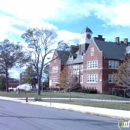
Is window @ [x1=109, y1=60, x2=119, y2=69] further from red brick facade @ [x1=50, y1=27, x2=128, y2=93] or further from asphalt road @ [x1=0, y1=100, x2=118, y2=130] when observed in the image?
asphalt road @ [x1=0, y1=100, x2=118, y2=130]

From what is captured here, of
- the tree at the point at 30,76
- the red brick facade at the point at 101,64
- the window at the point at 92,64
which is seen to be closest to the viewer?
the red brick facade at the point at 101,64

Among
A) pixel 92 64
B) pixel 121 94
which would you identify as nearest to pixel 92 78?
pixel 92 64

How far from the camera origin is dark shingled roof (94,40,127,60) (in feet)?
203

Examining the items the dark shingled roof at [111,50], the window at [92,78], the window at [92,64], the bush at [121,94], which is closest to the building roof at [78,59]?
the window at [92,64]

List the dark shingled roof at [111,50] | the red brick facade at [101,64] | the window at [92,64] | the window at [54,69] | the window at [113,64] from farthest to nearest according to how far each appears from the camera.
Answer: the window at [54,69] → the window at [92,64] → the dark shingled roof at [111,50] → the window at [113,64] → the red brick facade at [101,64]

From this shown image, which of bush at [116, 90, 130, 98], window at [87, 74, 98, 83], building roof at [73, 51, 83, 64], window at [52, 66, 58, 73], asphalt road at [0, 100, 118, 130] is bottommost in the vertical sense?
bush at [116, 90, 130, 98]

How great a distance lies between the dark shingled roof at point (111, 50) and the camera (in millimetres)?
61750

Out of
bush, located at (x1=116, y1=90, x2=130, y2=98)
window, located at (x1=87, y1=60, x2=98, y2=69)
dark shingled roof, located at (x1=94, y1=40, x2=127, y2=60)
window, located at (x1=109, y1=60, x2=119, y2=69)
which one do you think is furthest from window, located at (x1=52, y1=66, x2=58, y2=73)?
bush, located at (x1=116, y1=90, x2=130, y2=98)

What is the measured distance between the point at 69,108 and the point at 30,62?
37.1m

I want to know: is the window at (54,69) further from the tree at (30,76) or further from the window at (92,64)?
the tree at (30,76)

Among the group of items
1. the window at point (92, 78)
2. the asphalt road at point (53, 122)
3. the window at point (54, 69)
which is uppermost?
the window at point (54, 69)

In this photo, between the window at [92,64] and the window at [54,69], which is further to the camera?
the window at [54,69]

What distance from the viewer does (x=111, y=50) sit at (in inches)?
2488

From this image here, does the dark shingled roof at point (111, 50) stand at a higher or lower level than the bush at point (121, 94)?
higher
